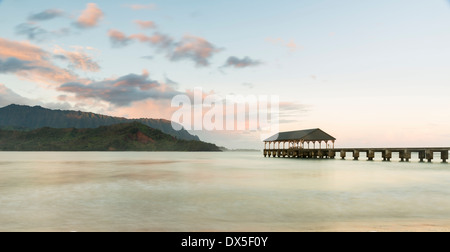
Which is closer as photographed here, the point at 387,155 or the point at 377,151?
the point at 387,155

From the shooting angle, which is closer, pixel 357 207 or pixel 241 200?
pixel 357 207

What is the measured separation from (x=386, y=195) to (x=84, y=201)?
1554 cm

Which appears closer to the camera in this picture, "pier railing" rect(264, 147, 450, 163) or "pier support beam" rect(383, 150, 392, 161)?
"pier railing" rect(264, 147, 450, 163)

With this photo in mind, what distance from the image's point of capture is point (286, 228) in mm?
10711

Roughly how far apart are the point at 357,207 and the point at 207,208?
20.8 feet

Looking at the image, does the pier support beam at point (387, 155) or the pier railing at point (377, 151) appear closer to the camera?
the pier railing at point (377, 151)

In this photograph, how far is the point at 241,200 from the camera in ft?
55.6
